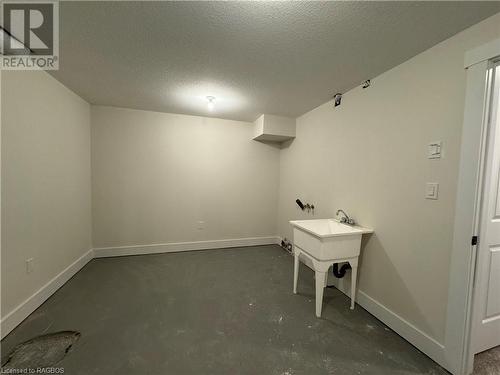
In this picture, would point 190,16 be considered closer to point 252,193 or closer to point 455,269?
point 455,269

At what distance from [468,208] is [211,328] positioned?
2.06 m

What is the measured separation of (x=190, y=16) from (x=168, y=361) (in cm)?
230

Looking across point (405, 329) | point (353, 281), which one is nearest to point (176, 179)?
point (353, 281)

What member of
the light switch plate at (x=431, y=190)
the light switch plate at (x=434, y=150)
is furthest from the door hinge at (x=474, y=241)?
the light switch plate at (x=434, y=150)

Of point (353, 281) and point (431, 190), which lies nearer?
point (431, 190)

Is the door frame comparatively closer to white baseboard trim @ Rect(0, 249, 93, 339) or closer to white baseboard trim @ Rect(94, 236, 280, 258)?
white baseboard trim @ Rect(94, 236, 280, 258)

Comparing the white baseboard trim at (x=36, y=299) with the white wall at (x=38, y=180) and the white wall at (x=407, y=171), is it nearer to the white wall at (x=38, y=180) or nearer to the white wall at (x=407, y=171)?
the white wall at (x=38, y=180)

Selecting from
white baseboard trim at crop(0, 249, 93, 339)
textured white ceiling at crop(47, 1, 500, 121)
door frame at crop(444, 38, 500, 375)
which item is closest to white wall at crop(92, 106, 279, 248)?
white baseboard trim at crop(0, 249, 93, 339)

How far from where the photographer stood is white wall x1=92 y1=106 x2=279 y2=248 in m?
3.05

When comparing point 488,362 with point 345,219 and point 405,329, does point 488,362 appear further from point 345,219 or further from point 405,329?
point 345,219

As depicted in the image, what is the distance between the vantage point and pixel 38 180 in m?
1.90

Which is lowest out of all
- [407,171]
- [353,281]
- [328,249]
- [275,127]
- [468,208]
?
[353,281]

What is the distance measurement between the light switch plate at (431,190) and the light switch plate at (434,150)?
0.66 feet

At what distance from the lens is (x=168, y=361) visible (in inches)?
54.1
